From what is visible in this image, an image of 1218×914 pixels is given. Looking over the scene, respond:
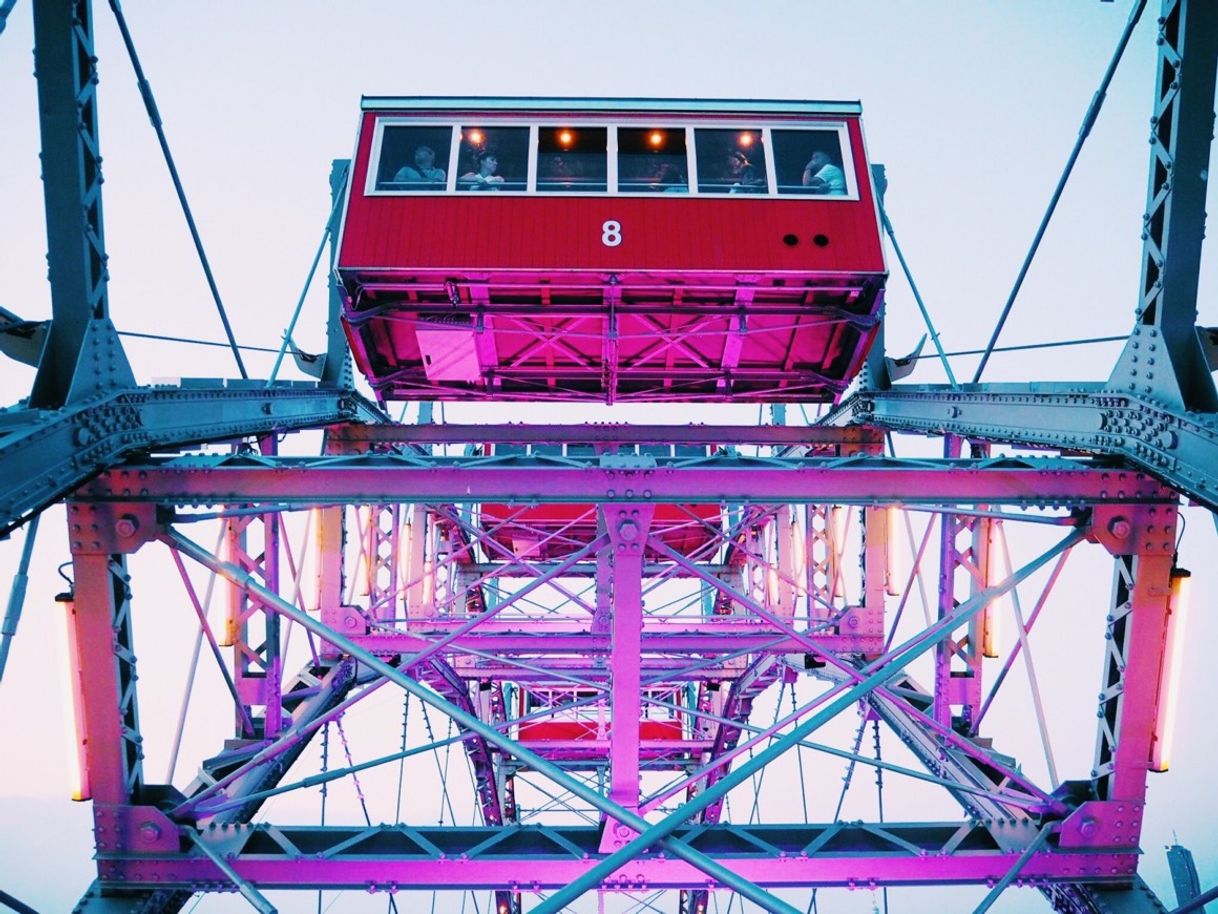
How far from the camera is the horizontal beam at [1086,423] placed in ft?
19.2

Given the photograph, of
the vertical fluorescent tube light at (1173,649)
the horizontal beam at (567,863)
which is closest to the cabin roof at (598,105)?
the vertical fluorescent tube light at (1173,649)

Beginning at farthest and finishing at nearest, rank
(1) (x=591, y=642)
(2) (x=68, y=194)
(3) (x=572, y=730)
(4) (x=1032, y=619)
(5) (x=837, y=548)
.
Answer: (3) (x=572, y=730), (5) (x=837, y=548), (1) (x=591, y=642), (4) (x=1032, y=619), (2) (x=68, y=194)

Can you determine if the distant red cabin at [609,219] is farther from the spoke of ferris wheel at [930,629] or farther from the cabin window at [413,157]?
the spoke of ferris wheel at [930,629]

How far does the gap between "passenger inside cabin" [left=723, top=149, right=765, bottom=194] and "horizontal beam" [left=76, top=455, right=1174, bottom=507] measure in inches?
210

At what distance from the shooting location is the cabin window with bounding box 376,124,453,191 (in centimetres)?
1121

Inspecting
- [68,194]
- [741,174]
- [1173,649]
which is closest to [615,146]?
[741,174]

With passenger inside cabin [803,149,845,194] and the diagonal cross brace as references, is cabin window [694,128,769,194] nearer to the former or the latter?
passenger inside cabin [803,149,845,194]

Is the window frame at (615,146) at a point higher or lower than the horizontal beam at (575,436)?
higher

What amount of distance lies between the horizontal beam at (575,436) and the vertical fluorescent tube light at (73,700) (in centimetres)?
595

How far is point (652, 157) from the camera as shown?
37.3 ft

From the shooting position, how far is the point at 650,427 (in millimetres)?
14648

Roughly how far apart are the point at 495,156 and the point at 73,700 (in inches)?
312

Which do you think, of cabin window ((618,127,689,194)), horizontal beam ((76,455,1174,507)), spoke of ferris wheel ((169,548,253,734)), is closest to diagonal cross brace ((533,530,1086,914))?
horizontal beam ((76,455,1174,507))

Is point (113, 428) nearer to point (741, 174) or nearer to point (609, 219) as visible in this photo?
point (609, 219)
